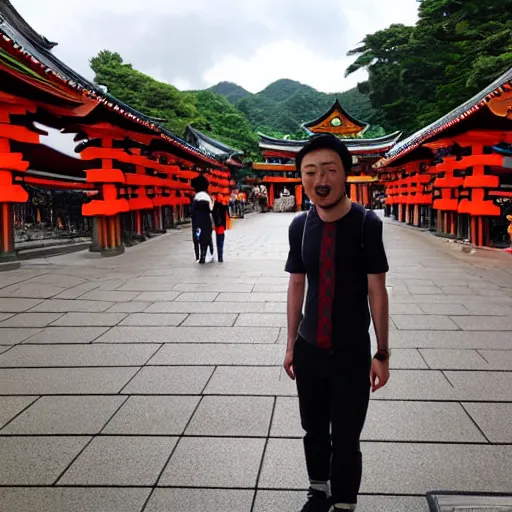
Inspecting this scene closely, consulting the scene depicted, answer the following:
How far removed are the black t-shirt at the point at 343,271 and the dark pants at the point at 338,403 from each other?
0.20 ft

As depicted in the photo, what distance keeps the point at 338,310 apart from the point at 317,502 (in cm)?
75

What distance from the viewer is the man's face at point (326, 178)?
1896mm

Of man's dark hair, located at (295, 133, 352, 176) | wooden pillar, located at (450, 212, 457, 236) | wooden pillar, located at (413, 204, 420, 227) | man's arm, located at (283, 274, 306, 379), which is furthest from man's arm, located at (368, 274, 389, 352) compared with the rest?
wooden pillar, located at (413, 204, 420, 227)

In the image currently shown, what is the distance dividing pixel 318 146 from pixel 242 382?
199 centimetres

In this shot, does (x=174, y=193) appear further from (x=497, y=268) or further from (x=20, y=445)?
(x=20, y=445)

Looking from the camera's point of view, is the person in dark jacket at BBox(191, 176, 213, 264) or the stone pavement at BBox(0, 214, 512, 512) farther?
the person in dark jacket at BBox(191, 176, 213, 264)

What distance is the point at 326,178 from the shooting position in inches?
74.8

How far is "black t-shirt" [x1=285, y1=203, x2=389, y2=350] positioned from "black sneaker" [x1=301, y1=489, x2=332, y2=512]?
1.95 ft

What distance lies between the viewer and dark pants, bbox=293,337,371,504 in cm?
190

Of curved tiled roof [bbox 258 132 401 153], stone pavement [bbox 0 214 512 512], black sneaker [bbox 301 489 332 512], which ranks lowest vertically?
stone pavement [bbox 0 214 512 512]

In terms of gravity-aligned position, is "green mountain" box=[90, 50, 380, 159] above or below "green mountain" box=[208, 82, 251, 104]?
below

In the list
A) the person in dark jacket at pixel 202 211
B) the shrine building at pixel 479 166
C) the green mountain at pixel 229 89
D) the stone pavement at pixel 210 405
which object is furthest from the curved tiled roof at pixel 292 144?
the green mountain at pixel 229 89

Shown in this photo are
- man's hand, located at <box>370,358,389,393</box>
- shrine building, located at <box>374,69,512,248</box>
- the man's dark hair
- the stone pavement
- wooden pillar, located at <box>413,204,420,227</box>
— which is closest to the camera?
the man's dark hair

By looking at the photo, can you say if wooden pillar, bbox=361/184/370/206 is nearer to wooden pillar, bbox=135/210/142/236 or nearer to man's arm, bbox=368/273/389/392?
wooden pillar, bbox=135/210/142/236
